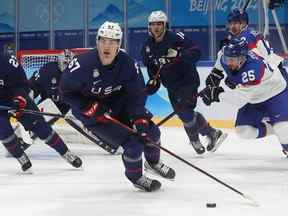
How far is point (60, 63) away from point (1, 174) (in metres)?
1.11

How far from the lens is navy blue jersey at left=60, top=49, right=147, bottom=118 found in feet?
11.0

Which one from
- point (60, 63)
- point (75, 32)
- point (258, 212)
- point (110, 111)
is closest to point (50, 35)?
point (75, 32)

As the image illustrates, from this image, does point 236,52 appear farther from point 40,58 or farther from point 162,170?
point 40,58

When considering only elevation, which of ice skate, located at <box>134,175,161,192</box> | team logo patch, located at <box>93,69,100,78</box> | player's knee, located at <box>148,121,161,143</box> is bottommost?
ice skate, located at <box>134,175,161,192</box>

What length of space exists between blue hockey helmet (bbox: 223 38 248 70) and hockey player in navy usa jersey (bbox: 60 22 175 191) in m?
0.69

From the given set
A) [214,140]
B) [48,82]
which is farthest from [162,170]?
[48,82]

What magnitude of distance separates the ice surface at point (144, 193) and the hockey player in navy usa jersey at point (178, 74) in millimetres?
174

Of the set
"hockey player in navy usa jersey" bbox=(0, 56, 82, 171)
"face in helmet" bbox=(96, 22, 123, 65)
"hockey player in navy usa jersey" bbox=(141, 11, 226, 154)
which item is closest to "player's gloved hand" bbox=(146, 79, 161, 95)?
"hockey player in navy usa jersey" bbox=(141, 11, 226, 154)

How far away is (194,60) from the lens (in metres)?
4.70

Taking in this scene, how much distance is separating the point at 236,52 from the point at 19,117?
4.64 feet

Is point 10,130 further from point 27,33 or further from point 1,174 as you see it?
point 27,33

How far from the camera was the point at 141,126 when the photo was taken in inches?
129

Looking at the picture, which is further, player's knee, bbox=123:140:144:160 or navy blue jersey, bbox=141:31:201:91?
navy blue jersey, bbox=141:31:201:91

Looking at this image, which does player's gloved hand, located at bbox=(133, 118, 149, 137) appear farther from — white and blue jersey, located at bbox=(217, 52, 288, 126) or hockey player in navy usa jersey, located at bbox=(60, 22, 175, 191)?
white and blue jersey, located at bbox=(217, 52, 288, 126)
